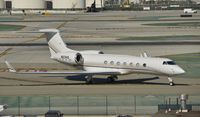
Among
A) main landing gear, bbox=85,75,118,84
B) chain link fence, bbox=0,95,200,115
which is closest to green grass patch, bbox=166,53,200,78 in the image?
main landing gear, bbox=85,75,118,84

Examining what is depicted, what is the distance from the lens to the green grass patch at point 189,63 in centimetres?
5538

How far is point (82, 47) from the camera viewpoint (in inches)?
3292

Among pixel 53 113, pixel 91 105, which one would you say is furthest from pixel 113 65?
pixel 53 113

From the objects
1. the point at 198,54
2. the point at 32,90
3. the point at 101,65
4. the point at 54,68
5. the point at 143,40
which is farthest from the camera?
the point at 143,40

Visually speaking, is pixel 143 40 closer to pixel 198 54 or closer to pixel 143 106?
pixel 198 54

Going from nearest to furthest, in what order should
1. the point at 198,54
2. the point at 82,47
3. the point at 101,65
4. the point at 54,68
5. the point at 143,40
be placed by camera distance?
the point at 101,65, the point at 54,68, the point at 198,54, the point at 82,47, the point at 143,40

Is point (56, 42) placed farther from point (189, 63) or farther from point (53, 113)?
point (53, 113)

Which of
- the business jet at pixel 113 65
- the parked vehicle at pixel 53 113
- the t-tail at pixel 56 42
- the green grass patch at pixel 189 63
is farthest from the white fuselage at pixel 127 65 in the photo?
the parked vehicle at pixel 53 113

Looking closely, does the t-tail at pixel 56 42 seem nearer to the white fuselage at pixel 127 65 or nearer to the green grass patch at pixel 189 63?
the white fuselage at pixel 127 65

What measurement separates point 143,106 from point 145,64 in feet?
51.8

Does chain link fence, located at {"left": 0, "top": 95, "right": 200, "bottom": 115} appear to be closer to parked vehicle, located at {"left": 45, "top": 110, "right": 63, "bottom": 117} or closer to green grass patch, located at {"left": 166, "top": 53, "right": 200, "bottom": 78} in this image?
parked vehicle, located at {"left": 45, "top": 110, "right": 63, "bottom": 117}

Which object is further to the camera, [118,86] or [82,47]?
[82,47]

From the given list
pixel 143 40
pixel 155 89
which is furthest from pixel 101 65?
pixel 143 40

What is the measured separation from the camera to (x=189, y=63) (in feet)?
206
